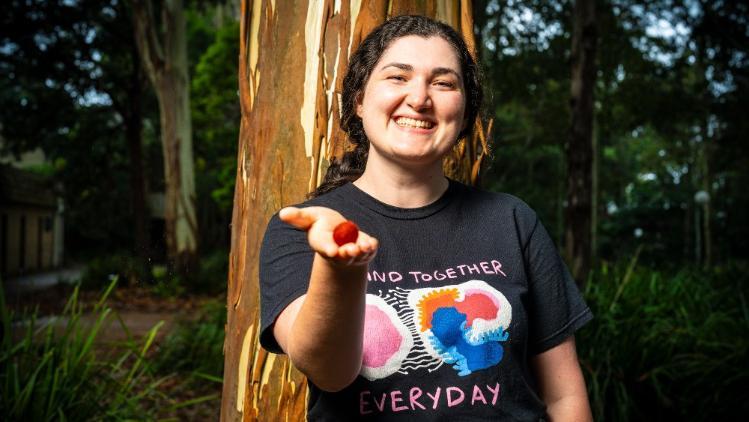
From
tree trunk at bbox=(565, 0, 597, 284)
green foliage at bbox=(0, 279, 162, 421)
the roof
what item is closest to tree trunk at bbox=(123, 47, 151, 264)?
the roof

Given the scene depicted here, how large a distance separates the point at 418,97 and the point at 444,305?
20.1 inches

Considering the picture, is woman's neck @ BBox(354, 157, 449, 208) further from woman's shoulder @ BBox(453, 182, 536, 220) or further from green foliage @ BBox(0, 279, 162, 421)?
green foliage @ BBox(0, 279, 162, 421)

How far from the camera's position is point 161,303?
12938mm

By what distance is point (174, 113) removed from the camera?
48.1ft

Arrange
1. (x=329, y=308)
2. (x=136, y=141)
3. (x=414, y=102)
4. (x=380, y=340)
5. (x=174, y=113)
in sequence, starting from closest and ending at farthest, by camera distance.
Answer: (x=329, y=308), (x=380, y=340), (x=414, y=102), (x=174, y=113), (x=136, y=141)

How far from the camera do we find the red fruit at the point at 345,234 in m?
1.12

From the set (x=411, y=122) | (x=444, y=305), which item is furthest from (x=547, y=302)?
(x=411, y=122)

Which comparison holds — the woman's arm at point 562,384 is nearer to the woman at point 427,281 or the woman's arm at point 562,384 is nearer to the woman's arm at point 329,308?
the woman at point 427,281

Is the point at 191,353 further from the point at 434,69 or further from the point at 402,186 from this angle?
the point at 434,69

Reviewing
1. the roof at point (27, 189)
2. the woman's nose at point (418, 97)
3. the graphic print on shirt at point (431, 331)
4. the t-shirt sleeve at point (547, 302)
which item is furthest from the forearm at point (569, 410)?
the roof at point (27, 189)

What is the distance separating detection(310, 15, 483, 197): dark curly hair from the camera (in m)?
1.80

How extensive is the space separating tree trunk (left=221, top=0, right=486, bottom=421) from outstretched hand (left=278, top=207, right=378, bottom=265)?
1014mm

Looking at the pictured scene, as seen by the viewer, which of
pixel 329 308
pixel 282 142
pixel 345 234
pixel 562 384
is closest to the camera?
pixel 345 234

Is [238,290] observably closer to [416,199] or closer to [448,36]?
[416,199]
